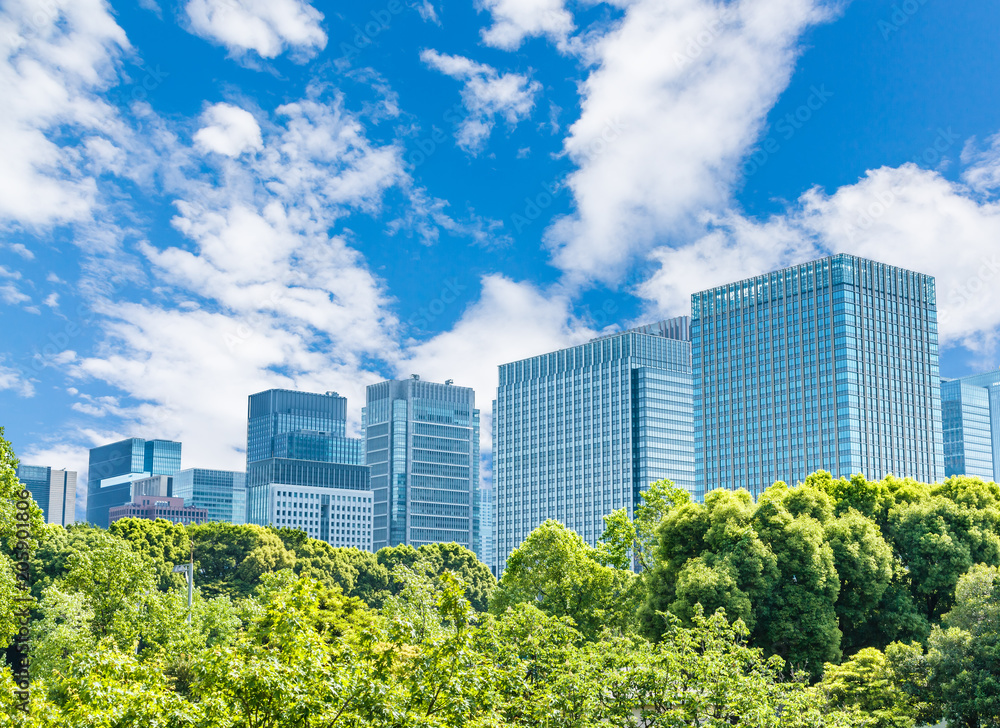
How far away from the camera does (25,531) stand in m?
29.9

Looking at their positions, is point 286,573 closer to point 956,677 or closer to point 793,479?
point 956,677

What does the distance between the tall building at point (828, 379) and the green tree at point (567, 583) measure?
11402 cm

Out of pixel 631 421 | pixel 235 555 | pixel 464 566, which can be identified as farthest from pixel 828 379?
pixel 235 555

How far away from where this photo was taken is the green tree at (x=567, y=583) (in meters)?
43.9

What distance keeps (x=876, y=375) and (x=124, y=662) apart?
514ft

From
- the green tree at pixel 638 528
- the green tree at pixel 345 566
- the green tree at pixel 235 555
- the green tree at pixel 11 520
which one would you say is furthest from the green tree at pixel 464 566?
the green tree at pixel 11 520

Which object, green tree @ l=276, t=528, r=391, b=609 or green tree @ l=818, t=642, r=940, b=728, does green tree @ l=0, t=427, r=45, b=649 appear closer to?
green tree @ l=818, t=642, r=940, b=728

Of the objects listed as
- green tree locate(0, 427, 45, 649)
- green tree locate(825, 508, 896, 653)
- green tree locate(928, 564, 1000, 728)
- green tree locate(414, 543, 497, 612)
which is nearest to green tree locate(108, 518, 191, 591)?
green tree locate(414, 543, 497, 612)

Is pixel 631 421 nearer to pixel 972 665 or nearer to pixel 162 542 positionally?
pixel 162 542

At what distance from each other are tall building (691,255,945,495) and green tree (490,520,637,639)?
114m

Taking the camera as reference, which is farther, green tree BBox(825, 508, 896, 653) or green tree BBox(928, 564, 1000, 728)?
green tree BBox(825, 508, 896, 653)

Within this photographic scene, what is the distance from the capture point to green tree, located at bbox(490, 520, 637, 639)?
144 feet

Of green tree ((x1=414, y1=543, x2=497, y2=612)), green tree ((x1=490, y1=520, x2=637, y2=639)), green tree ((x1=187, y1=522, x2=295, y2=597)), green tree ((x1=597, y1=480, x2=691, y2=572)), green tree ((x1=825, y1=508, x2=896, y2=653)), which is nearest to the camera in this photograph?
green tree ((x1=825, y1=508, x2=896, y2=653))

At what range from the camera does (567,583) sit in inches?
1750
